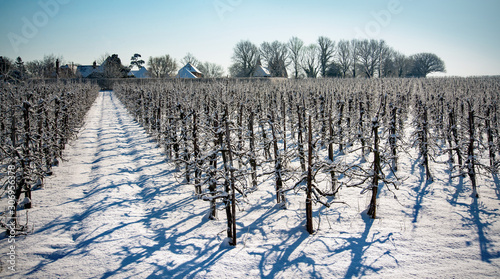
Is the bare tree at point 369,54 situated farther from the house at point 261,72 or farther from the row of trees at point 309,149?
the row of trees at point 309,149

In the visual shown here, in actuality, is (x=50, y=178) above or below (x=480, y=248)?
above

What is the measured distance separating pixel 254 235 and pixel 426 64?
3082 inches

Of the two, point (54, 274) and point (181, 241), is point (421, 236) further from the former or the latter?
point (54, 274)

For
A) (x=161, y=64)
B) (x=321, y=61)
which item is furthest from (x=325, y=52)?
(x=161, y=64)

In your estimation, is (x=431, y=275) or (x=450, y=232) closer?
(x=431, y=275)

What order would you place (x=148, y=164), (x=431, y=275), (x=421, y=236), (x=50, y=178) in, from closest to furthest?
1. (x=431, y=275)
2. (x=421, y=236)
3. (x=50, y=178)
4. (x=148, y=164)

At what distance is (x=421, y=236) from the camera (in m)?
5.33

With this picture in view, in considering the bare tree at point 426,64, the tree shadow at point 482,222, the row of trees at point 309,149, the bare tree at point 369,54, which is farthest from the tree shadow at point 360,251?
the bare tree at point 426,64

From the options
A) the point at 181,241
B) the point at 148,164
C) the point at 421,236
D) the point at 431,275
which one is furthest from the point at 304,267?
the point at 148,164

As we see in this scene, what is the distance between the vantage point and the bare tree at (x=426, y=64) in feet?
213

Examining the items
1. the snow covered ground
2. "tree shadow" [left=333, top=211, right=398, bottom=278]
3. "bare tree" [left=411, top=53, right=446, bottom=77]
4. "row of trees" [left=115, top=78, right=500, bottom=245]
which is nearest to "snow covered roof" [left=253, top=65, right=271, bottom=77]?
"bare tree" [left=411, top=53, right=446, bottom=77]

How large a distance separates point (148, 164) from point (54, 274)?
6.24 m

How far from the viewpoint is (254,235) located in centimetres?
543

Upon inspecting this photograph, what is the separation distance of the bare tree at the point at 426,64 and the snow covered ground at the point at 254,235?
231 feet
